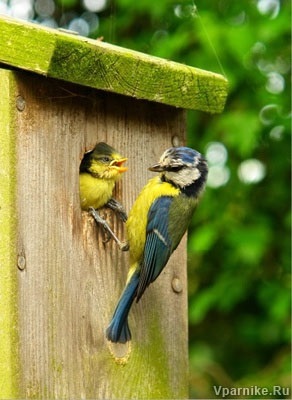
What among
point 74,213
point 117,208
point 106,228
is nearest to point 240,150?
point 117,208

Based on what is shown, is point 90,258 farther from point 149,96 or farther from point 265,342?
point 265,342

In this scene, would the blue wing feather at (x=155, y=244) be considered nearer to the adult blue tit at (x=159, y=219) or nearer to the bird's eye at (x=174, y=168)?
the adult blue tit at (x=159, y=219)

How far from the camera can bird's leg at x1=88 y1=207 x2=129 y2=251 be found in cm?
295

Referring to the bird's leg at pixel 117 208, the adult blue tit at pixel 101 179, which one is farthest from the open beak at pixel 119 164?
the bird's leg at pixel 117 208

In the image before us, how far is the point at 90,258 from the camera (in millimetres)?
2926

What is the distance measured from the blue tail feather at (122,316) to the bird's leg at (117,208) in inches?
8.8

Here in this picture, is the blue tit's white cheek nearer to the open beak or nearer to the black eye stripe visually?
the black eye stripe

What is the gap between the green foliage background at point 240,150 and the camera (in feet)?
14.8

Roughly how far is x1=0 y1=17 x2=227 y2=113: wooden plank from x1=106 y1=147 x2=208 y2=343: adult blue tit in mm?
201

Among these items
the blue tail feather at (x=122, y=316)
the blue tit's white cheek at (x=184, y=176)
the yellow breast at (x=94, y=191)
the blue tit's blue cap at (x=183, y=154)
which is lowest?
the blue tail feather at (x=122, y=316)

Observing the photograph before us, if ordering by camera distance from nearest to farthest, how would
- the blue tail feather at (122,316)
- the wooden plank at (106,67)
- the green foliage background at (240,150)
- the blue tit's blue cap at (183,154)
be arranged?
the wooden plank at (106,67)
the blue tail feather at (122,316)
the blue tit's blue cap at (183,154)
the green foliage background at (240,150)

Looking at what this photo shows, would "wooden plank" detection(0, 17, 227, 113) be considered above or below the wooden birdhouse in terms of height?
above

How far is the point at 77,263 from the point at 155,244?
26 cm

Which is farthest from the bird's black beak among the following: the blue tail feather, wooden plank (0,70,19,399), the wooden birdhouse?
wooden plank (0,70,19,399)
